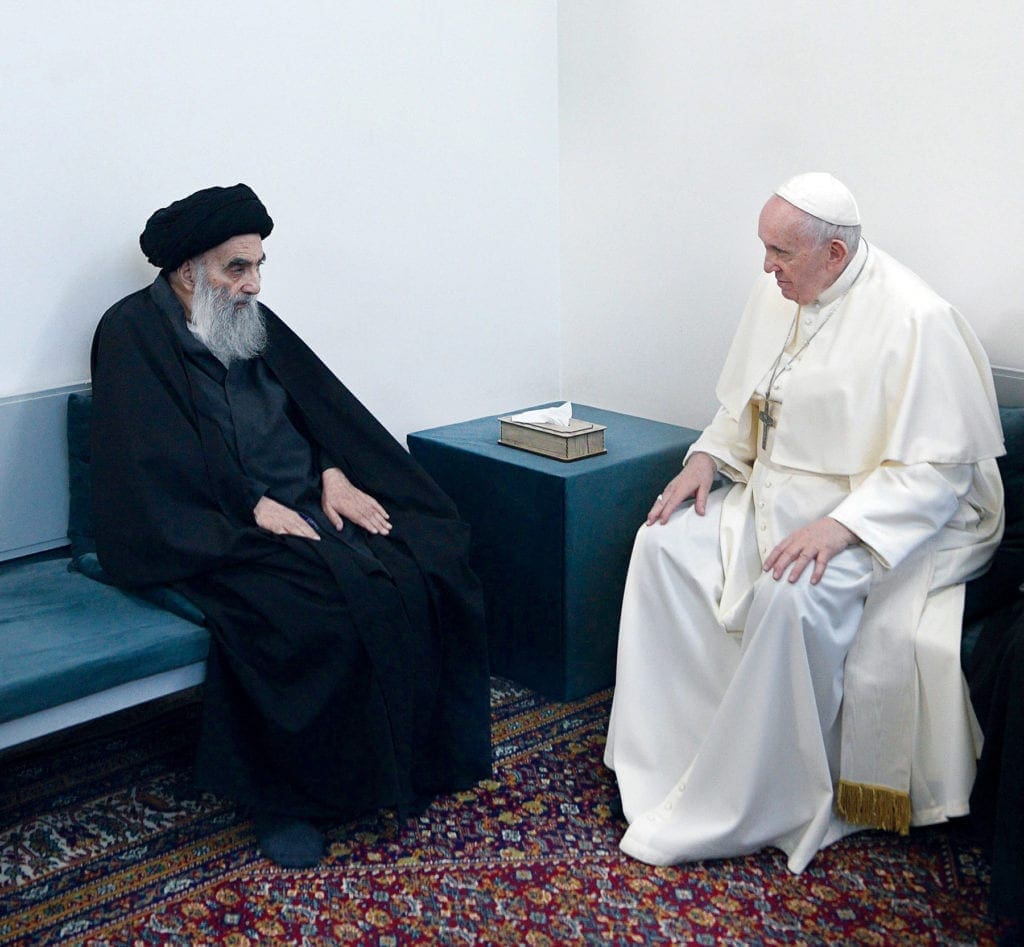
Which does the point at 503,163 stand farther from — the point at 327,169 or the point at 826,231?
the point at 826,231

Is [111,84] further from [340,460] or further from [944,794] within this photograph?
[944,794]

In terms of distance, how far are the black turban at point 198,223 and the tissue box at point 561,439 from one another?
108 centimetres

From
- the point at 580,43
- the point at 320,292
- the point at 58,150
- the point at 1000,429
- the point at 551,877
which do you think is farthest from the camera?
the point at 580,43

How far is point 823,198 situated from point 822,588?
1004 millimetres

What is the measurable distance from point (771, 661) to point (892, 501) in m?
0.50

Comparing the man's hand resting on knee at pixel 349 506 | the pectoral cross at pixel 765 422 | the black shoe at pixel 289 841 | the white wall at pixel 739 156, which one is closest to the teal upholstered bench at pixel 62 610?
the black shoe at pixel 289 841

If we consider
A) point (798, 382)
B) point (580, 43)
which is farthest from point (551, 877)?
point (580, 43)

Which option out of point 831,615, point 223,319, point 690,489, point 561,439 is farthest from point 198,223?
point 831,615

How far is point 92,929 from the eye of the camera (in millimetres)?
2691

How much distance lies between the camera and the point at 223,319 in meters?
3.31

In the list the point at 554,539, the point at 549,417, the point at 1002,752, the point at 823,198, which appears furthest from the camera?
the point at 549,417

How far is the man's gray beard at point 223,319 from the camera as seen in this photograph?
328cm

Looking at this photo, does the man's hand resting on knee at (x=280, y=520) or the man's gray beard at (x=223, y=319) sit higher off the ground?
the man's gray beard at (x=223, y=319)

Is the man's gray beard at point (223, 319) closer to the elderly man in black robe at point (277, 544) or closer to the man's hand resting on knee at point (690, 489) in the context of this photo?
the elderly man in black robe at point (277, 544)
